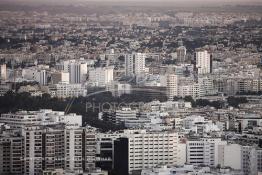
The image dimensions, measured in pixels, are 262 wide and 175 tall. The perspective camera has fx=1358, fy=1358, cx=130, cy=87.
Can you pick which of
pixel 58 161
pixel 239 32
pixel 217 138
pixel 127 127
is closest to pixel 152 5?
pixel 239 32

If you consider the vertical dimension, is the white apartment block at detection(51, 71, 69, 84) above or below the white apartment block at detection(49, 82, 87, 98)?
above

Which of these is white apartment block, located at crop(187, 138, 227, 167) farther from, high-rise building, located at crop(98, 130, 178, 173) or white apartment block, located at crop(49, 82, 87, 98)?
white apartment block, located at crop(49, 82, 87, 98)

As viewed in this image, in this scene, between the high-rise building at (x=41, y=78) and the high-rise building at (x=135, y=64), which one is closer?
the high-rise building at (x=41, y=78)

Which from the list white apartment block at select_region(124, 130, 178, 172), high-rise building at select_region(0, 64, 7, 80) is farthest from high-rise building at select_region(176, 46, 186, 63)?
white apartment block at select_region(124, 130, 178, 172)

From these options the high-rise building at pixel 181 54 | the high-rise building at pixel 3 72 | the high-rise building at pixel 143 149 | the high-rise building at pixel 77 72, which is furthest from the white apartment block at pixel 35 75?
the high-rise building at pixel 143 149

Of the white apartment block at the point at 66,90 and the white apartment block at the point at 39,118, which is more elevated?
the white apartment block at the point at 39,118

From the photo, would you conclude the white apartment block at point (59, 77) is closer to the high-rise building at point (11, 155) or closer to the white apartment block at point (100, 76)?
the white apartment block at point (100, 76)
